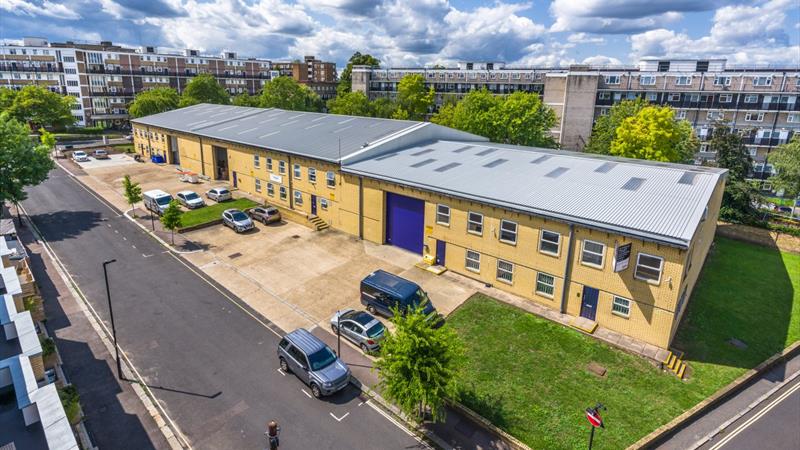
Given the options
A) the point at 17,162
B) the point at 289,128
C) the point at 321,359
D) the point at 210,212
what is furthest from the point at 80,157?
the point at 321,359

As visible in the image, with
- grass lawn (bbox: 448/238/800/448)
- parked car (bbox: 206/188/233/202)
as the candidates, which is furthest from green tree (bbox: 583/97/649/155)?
parked car (bbox: 206/188/233/202)

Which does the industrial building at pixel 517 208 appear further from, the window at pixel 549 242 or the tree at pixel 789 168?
the tree at pixel 789 168

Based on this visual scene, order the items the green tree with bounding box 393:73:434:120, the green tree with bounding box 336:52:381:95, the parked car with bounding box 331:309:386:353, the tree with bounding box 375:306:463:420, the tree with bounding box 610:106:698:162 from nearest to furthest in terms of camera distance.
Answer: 1. the tree with bounding box 375:306:463:420
2. the parked car with bounding box 331:309:386:353
3. the tree with bounding box 610:106:698:162
4. the green tree with bounding box 393:73:434:120
5. the green tree with bounding box 336:52:381:95

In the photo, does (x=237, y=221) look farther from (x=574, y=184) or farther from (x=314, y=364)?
(x=574, y=184)

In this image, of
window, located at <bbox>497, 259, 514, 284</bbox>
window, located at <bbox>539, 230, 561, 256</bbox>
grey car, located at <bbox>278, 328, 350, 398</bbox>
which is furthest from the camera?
window, located at <bbox>497, 259, 514, 284</bbox>

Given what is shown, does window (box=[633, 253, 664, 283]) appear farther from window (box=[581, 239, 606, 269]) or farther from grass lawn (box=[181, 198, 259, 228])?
grass lawn (box=[181, 198, 259, 228])

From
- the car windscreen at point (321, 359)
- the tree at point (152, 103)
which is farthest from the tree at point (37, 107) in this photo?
the car windscreen at point (321, 359)
